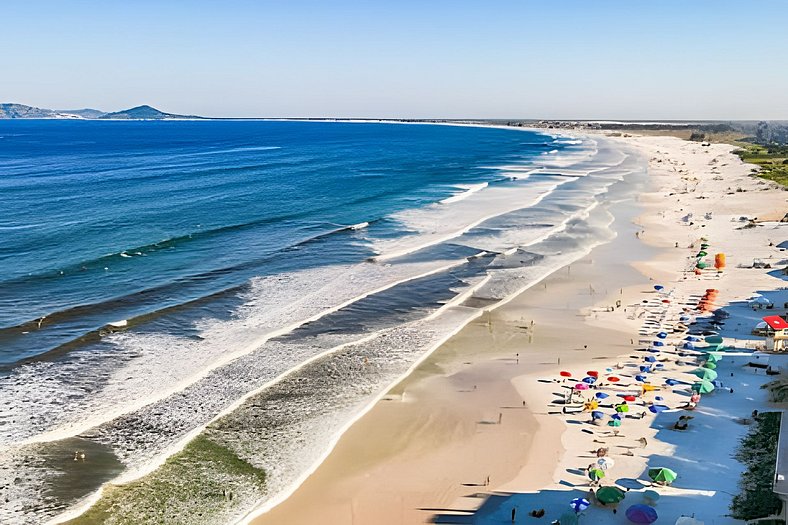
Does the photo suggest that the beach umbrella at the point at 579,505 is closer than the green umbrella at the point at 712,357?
Yes

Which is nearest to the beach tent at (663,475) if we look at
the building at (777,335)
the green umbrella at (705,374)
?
the green umbrella at (705,374)

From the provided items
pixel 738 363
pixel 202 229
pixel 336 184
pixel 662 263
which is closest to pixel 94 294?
pixel 202 229

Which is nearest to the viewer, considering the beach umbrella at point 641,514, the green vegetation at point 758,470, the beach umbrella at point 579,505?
the beach umbrella at point 641,514

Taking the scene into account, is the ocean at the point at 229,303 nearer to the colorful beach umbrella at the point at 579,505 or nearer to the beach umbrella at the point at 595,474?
the colorful beach umbrella at the point at 579,505

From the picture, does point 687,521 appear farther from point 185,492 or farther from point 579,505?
point 185,492

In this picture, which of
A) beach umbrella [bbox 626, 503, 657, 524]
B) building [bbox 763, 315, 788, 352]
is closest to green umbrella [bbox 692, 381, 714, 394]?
building [bbox 763, 315, 788, 352]
